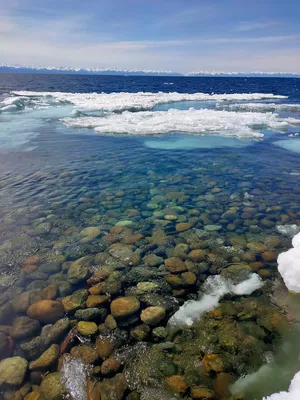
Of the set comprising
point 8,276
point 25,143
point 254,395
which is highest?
point 254,395

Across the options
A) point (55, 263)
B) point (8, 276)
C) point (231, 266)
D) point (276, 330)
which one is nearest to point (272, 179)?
point (231, 266)

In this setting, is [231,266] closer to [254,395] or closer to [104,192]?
[254,395]

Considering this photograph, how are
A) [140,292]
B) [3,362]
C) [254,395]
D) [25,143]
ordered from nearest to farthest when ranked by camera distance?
[254,395]
[3,362]
[140,292]
[25,143]

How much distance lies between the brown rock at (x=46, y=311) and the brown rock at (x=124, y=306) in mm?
712

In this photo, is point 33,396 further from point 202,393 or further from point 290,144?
point 290,144

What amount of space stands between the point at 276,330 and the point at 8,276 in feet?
13.3

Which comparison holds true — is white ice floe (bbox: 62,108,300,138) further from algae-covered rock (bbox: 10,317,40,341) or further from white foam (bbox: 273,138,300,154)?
algae-covered rock (bbox: 10,317,40,341)

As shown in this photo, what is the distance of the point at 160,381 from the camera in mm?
2861

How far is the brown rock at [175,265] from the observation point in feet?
14.8

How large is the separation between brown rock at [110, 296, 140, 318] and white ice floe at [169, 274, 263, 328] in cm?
53

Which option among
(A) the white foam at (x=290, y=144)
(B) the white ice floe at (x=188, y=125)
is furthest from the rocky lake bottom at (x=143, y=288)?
(B) the white ice floe at (x=188, y=125)

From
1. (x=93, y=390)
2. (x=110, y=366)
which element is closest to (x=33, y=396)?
(x=93, y=390)

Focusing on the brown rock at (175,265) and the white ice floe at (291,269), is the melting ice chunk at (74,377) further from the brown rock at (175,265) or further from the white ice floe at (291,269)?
the white ice floe at (291,269)

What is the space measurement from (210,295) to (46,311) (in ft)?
7.67
